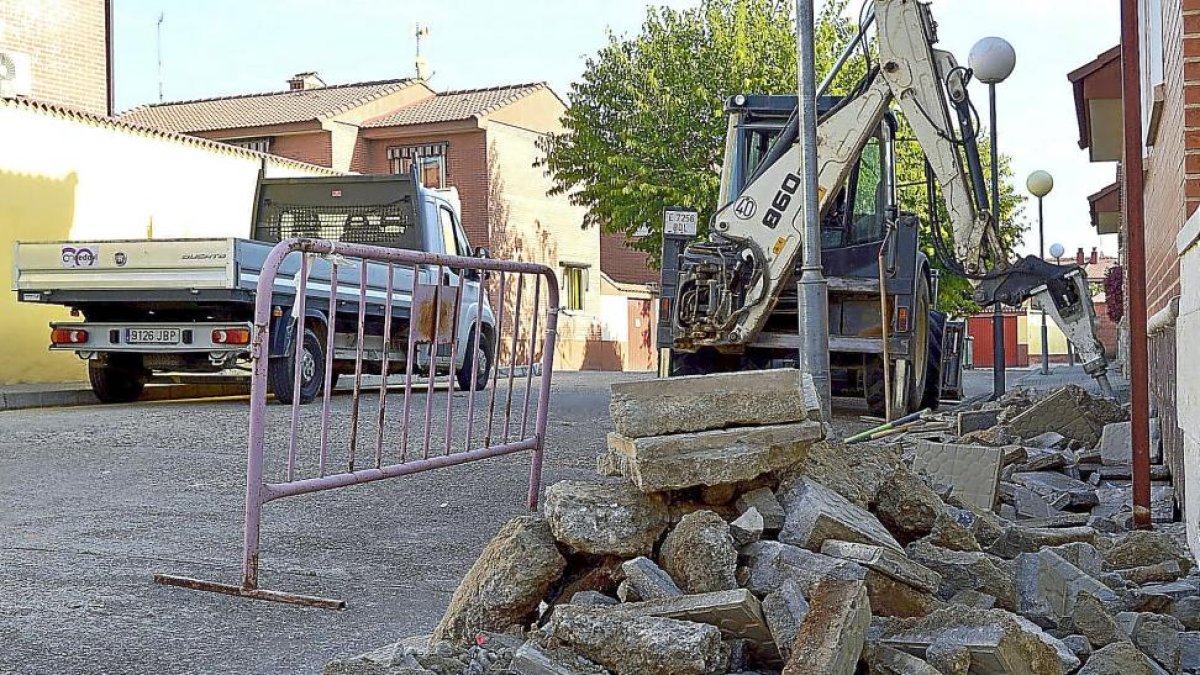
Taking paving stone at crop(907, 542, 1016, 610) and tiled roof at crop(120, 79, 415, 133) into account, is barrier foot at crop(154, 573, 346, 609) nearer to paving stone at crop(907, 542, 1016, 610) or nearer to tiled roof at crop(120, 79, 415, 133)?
paving stone at crop(907, 542, 1016, 610)

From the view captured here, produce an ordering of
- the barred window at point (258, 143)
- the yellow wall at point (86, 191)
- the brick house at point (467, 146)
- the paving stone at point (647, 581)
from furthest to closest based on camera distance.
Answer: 1. the barred window at point (258, 143)
2. the brick house at point (467, 146)
3. the yellow wall at point (86, 191)
4. the paving stone at point (647, 581)

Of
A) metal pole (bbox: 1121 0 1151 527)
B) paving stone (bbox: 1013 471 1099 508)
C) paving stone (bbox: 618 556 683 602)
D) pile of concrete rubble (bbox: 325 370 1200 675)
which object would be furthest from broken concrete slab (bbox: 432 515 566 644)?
paving stone (bbox: 1013 471 1099 508)

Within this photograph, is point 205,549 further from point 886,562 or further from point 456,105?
point 456,105

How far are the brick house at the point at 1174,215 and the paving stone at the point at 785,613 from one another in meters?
2.04

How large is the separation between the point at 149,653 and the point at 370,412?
9419 millimetres

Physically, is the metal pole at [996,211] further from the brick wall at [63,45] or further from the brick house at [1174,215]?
the brick wall at [63,45]

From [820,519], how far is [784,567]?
290mm

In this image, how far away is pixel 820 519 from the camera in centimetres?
392

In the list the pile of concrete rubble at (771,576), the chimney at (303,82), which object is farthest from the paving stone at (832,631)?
the chimney at (303,82)

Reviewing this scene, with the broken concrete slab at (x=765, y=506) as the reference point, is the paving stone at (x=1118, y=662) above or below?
below

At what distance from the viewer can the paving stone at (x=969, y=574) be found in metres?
3.99

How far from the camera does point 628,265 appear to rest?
48.2 meters

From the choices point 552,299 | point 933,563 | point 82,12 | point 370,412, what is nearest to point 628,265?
point 82,12

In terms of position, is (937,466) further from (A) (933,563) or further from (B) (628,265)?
(B) (628,265)
